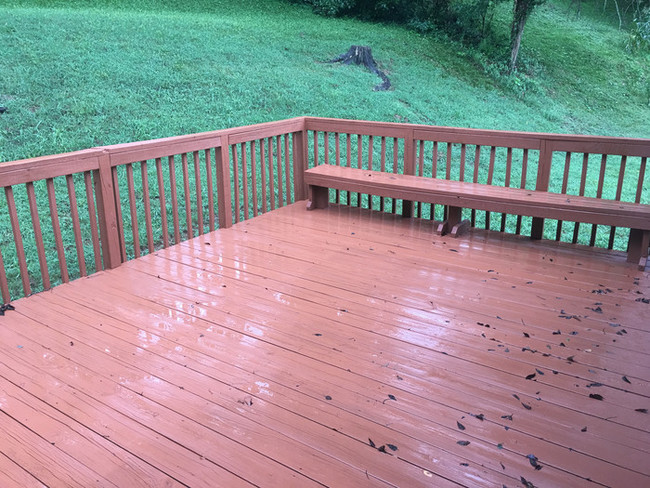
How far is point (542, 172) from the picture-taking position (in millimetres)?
4250

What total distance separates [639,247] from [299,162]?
2967 millimetres

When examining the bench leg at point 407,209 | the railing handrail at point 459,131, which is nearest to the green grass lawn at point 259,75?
the railing handrail at point 459,131

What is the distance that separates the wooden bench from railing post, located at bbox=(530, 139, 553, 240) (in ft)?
0.16

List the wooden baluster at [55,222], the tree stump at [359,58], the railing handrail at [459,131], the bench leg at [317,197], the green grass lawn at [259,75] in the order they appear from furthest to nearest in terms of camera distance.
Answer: the tree stump at [359,58]
the green grass lawn at [259,75]
the bench leg at [317,197]
the railing handrail at [459,131]
the wooden baluster at [55,222]

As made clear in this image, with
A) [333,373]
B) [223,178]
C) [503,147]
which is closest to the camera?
[333,373]

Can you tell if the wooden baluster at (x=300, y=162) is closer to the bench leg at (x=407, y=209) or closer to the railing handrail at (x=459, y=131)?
the railing handrail at (x=459, y=131)

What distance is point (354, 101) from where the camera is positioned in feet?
33.0

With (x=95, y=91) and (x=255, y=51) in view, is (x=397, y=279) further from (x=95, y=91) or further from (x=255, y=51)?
(x=255, y=51)

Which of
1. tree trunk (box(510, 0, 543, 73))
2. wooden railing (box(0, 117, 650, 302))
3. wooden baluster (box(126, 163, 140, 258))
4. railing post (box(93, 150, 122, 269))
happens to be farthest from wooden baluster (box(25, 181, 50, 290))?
tree trunk (box(510, 0, 543, 73))

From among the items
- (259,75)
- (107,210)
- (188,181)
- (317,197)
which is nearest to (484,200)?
(317,197)

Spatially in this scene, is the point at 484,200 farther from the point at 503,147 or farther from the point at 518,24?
the point at 518,24

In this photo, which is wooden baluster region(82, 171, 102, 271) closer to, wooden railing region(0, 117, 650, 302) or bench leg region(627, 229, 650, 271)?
wooden railing region(0, 117, 650, 302)

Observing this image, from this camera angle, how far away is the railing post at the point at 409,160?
15.6 ft

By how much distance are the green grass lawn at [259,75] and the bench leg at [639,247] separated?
18.8ft
